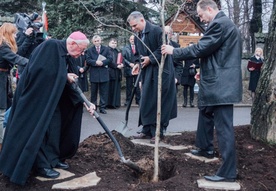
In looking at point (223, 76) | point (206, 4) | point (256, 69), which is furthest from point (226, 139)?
point (256, 69)

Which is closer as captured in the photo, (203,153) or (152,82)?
(203,153)

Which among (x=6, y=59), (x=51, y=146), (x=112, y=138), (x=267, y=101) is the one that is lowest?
(x=51, y=146)

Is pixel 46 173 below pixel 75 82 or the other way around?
below

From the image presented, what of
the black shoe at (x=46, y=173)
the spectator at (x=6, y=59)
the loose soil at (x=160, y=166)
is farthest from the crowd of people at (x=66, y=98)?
the spectator at (x=6, y=59)

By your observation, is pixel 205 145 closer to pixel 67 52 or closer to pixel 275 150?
pixel 275 150

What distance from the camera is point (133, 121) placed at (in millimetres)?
10797

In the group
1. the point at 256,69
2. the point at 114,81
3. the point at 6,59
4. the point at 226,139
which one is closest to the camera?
the point at 226,139

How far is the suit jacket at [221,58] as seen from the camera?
4.95 meters

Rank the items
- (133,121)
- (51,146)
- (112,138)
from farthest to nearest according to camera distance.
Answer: (133,121), (51,146), (112,138)

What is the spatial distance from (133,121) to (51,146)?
5454 mm

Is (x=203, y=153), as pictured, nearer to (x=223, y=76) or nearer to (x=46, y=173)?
(x=223, y=76)

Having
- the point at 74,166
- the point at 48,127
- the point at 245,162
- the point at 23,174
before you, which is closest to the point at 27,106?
the point at 48,127

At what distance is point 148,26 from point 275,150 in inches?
Answer: 112

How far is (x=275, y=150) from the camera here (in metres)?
6.16
